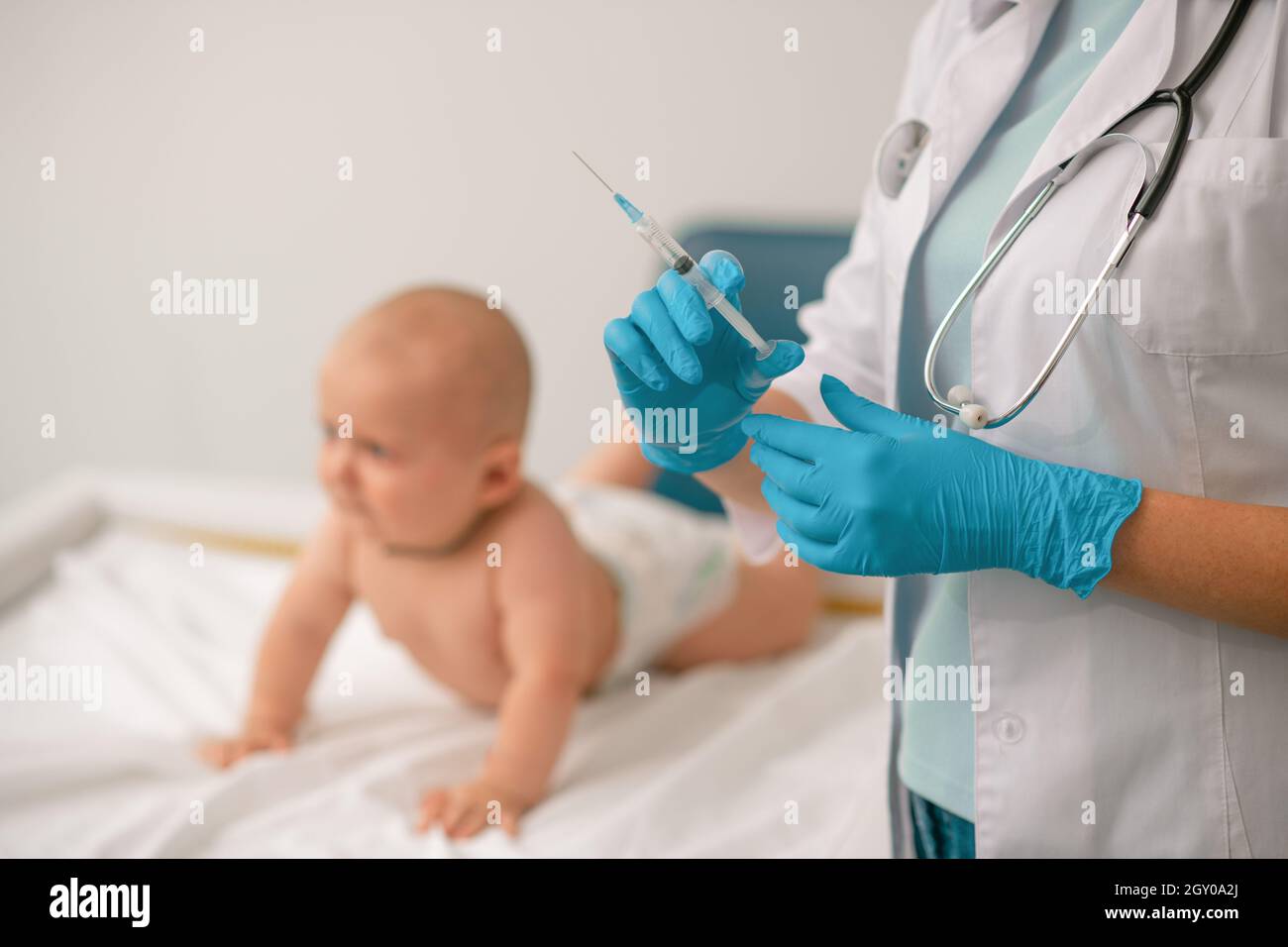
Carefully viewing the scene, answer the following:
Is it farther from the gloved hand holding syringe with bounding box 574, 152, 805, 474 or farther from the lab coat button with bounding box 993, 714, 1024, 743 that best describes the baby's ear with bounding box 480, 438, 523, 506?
the lab coat button with bounding box 993, 714, 1024, 743

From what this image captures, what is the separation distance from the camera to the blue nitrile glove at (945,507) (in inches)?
34.0

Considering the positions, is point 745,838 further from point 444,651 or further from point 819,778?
point 444,651

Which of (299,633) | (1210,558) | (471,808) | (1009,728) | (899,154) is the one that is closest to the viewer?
(1210,558)

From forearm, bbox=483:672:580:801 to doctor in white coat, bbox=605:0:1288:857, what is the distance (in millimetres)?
529

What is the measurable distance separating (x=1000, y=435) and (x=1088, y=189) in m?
0.21

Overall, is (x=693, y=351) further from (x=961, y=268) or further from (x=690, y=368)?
(x=961, y=268)

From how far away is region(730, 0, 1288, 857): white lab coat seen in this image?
0.83 metres

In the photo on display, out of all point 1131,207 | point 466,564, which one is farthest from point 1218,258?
point 466,564

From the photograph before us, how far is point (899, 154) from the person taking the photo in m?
1.07

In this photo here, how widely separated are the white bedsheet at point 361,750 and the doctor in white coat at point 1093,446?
394 mm

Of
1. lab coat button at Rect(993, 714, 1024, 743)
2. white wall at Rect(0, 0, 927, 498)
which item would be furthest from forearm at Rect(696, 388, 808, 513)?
white wall at Rect(0, 0, 927, 498)

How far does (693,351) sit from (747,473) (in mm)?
253

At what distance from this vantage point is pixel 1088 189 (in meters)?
0.89
